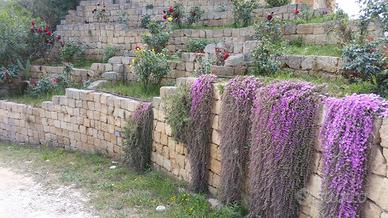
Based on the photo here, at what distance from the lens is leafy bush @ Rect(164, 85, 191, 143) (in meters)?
6.27

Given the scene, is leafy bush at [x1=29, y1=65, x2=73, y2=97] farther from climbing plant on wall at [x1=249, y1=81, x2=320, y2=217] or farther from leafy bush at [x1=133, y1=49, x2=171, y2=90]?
climbing plant on wall at [x1=249, y1=81, x2=320, y2=217]

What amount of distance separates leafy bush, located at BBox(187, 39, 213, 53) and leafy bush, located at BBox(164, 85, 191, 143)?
14.5 ft

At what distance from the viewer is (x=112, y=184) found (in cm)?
715

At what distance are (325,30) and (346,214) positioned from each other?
575 cm

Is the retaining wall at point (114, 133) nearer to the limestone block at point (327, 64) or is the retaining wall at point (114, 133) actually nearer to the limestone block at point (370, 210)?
the limestone block at point (370, 210)

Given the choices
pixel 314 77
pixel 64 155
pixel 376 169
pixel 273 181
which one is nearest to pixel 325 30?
pixel 314 77

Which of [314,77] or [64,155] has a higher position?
[314,77]

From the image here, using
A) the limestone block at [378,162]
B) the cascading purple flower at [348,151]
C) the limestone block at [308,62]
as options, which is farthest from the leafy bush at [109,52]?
the limestone block at [378,162]

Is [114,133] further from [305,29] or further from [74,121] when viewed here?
[305,29]

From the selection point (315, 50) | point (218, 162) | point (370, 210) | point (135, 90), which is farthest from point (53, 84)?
point (370, 210)

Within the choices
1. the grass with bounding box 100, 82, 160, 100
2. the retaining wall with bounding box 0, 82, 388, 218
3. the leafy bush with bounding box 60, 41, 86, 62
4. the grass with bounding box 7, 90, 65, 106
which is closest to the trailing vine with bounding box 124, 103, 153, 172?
the retaining wall with bounding box 0, 82, 388, 218

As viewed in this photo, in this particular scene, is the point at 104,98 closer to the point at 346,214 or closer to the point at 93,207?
the point at 93,207

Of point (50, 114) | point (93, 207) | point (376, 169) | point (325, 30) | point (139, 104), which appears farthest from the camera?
point (50, 114)

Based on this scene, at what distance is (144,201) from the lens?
6.24 m
